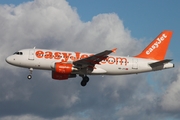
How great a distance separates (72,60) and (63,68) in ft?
8.12

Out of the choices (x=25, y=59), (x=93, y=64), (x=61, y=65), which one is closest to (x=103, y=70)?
(x=93, y=64)

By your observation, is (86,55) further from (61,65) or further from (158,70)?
(158,70)

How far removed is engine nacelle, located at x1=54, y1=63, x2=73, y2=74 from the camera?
251 ft

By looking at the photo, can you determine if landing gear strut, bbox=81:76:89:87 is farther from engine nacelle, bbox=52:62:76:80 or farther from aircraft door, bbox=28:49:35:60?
aircraft door, bbox=28:49:35:60

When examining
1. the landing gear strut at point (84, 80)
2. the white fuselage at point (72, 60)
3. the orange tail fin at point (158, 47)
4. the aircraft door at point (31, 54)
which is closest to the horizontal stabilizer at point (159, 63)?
the white fuselage at point (72, 60)

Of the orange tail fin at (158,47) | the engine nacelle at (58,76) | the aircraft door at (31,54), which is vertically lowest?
the engine nacelle at (58,76)

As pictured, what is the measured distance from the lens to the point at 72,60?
7856 centimetres

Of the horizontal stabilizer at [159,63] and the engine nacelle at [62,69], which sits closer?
the engine nacelle at [62,69]

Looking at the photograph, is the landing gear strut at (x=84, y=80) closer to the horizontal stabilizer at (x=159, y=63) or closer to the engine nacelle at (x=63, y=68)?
the engine nacelle at (x=63, y=68)

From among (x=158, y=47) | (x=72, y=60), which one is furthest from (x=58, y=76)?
(x=158, y=47)

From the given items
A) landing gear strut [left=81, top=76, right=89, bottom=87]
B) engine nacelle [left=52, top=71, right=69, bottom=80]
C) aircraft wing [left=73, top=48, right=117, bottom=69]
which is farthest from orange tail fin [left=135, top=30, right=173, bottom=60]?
engine nacelle [left=52, top=71, right=69, bottom=80]

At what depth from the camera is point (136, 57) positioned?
84.4 meters

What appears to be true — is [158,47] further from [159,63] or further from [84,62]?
[84,62]

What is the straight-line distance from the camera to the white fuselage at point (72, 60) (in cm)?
7712
